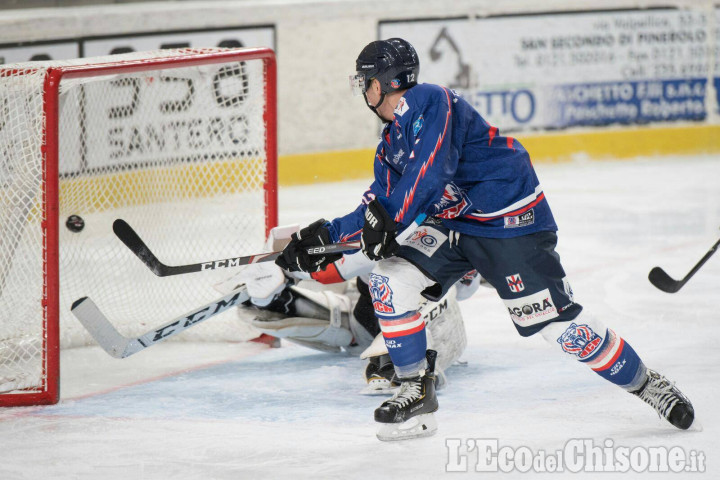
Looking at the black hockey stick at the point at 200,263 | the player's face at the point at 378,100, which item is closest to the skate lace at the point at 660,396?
the black hockey stick at the point at 200,263

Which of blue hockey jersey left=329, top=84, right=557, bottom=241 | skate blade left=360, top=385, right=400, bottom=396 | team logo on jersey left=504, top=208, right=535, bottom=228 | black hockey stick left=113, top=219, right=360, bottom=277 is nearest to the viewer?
blue hockey jersey left=329, top=84, right=557, bottom=241

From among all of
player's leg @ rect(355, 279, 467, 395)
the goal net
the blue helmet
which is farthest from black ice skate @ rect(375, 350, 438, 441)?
the goal net

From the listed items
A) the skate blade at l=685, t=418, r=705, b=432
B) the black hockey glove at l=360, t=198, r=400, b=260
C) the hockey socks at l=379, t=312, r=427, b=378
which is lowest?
the skate blade at l=685, t=418, r=705, b=432

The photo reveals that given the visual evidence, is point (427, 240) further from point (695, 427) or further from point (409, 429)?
point (695, 427)

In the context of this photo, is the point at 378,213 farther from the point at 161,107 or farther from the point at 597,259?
the point at 161,107

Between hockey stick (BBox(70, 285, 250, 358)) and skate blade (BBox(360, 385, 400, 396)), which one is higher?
hockey stick (BBox(70, 285, 250, 358))

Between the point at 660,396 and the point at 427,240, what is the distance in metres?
0.69

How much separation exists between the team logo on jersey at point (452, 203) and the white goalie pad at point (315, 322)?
2.96ft

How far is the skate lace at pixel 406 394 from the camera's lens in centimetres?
281

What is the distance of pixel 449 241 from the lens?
2859 millimetres

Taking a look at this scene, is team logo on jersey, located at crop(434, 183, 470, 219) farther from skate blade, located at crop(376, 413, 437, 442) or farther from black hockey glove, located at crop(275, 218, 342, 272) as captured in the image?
skate blade, located at crop(376, 413, 437, 442)

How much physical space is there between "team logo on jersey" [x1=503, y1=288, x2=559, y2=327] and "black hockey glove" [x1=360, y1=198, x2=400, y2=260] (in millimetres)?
334

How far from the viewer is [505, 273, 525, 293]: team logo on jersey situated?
2.73 m

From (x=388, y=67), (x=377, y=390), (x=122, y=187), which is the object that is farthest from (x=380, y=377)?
(x=122, y=187)
